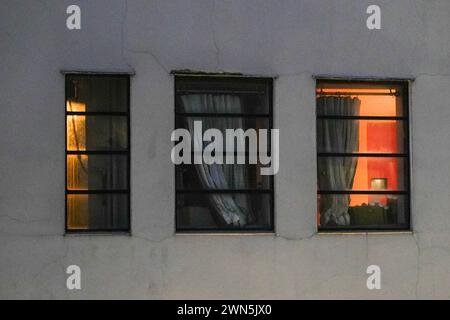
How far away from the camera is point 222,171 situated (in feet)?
28.7

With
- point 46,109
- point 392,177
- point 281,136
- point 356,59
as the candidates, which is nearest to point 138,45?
point 46,109

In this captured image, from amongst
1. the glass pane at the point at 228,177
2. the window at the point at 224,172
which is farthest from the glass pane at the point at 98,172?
the glass pane at the point at 228,177

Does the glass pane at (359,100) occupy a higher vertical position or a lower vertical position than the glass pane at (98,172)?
higher

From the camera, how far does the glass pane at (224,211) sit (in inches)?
339

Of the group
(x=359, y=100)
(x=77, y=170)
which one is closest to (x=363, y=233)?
(x=359, y=100)

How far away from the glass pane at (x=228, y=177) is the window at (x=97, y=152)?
0.83 metres

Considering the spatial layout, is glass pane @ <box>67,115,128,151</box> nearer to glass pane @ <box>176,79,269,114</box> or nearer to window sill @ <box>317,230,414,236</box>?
glass pane @ <box>176,79,269,114</box>

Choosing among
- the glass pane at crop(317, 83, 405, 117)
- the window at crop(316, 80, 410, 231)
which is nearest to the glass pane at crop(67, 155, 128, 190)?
the window at crop(316, 80, 410, 231)

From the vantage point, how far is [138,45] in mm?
8438

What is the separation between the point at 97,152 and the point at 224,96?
1618mm

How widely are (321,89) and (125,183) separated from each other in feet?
8.44

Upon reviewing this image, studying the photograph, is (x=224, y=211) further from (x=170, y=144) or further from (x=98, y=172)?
(x=98, y=172)

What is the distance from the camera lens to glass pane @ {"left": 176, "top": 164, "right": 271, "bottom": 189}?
866 centimetres

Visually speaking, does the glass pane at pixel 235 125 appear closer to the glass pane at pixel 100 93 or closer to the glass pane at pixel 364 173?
the glass pane at pixel 364 173
